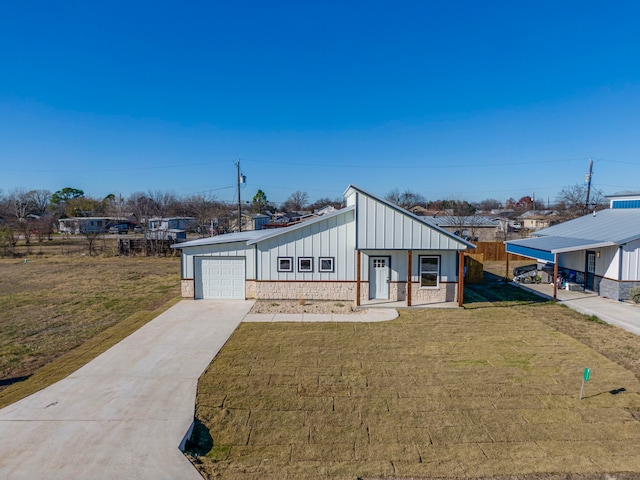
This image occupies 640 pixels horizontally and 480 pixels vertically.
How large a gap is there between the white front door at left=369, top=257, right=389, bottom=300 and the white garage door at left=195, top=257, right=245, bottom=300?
18.3 feet

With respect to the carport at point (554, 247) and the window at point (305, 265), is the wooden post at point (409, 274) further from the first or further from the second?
the carport at point (554, 247)

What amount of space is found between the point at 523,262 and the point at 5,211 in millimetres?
85190

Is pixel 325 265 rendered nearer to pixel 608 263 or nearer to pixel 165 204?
pixel 608 263

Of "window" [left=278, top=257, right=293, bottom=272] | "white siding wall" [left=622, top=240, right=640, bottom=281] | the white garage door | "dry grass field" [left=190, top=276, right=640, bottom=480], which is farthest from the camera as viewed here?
the white garage door

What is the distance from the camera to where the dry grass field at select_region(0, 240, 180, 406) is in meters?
9.59

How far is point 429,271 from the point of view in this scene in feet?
52.9

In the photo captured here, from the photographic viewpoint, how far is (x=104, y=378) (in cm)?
870

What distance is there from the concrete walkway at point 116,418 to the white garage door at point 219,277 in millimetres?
5335

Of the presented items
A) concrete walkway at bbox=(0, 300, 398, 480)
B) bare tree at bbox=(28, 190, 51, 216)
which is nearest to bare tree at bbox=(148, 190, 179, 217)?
bare tree at bbox=(28, 190, 51, 216)

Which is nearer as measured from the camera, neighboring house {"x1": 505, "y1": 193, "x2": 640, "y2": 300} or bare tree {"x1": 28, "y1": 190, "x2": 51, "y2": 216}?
neighboring house {"x1": 505, "y1": 193, "x2": 640, "y2": 300}

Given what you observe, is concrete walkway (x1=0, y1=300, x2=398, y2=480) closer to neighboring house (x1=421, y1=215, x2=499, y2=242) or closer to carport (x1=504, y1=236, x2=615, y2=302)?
carport (x1=504, y1=236, x2=615, y2=302)

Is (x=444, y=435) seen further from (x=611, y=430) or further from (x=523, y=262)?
(x=523, y=262)

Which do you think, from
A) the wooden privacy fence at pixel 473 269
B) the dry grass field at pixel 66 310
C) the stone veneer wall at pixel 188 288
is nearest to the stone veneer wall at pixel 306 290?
the stone veneer wall at pixel 188 288

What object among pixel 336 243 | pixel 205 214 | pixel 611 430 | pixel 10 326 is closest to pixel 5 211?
pixel 205 214
